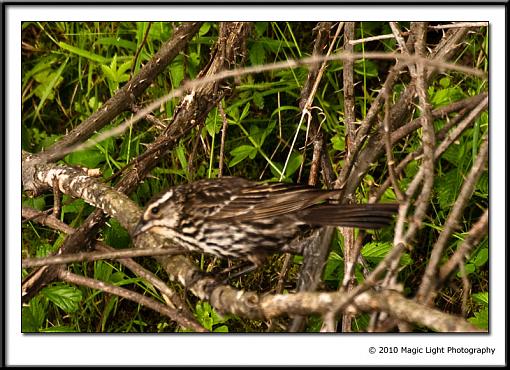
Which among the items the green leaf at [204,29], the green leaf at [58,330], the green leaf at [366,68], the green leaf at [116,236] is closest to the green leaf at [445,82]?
the green leaf at [366,68]

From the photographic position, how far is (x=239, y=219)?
4.33 m

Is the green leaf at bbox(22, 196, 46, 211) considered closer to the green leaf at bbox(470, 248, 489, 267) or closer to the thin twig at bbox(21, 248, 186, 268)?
the thin twig at bbox(21, 248, 186, 268)

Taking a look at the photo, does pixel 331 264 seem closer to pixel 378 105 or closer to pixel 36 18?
pixel 378 105

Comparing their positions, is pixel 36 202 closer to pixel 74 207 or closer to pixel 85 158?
pixel 74 207

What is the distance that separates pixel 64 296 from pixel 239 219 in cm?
132

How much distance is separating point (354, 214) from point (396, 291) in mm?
786

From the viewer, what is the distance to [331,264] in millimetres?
4980

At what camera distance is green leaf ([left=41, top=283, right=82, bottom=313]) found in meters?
4.95

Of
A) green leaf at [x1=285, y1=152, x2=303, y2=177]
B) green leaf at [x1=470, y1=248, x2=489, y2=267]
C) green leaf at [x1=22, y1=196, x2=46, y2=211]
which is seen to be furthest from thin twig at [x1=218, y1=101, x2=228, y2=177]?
green leaf at [x1=470, y1=248, x2=489, y2=267]

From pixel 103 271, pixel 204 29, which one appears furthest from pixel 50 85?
pixel 103 271

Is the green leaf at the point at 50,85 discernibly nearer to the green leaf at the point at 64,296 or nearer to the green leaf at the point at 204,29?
the green leaf at the point at 204,29

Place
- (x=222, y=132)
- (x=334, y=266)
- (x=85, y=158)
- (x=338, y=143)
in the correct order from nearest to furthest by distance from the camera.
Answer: (x=334, y=266) < (x=222, y=132) < (x=338, y=143) < (x=85, y=158)

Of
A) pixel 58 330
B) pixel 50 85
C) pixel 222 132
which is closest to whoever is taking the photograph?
pixel 58 330

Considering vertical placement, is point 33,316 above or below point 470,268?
below
